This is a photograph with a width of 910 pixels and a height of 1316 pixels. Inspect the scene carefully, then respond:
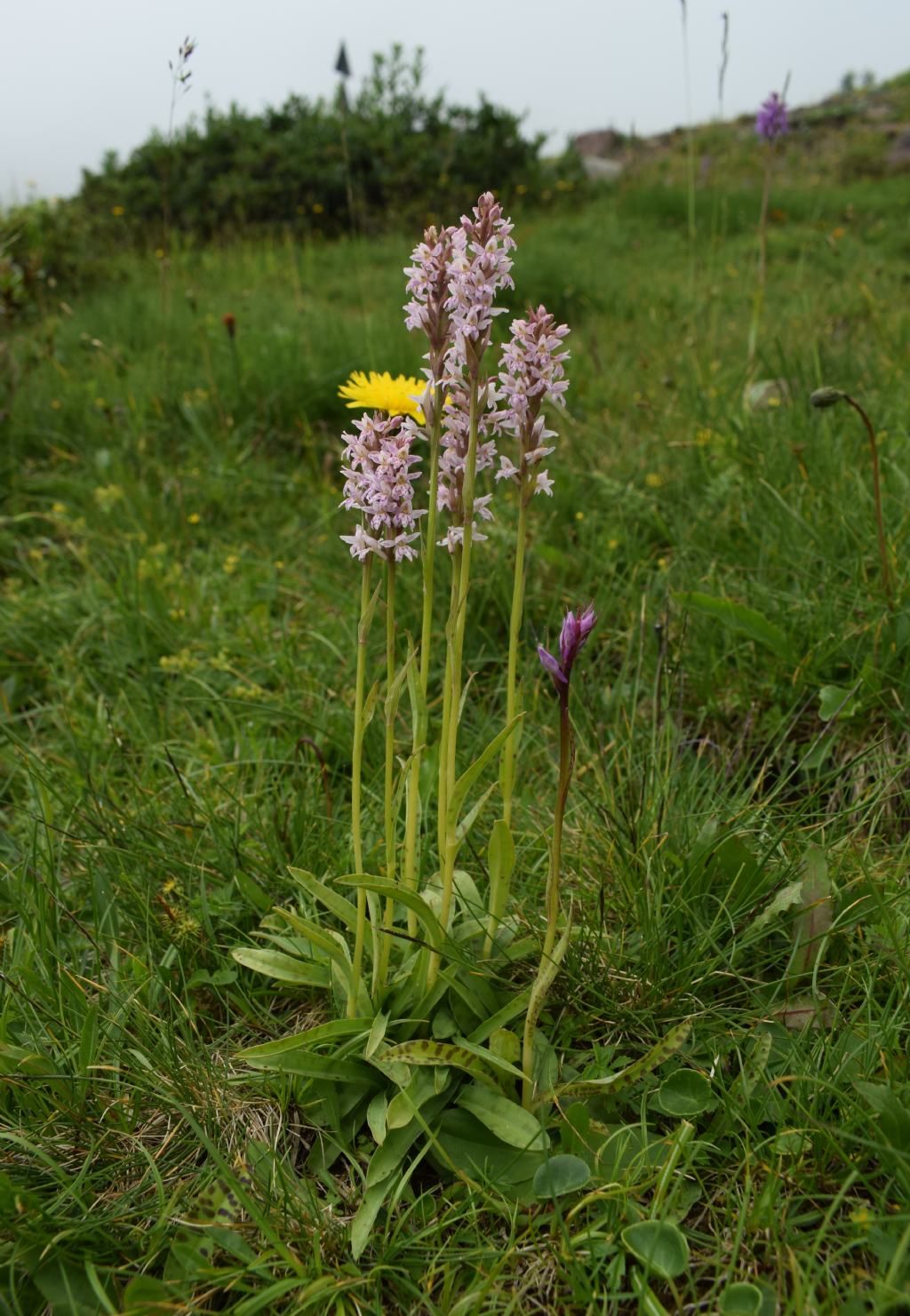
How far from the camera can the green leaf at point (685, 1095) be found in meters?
1.37

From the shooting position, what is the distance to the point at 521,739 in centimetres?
226

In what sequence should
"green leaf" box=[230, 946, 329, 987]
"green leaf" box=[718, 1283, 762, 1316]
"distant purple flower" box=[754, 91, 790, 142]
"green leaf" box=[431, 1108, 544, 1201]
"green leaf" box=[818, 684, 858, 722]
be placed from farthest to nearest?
"distant purple flower" box=[754, 91, 790, 142], "green leaf" box=[818, 684, 858, 722], "green leaf" box=[230, 946, 329, 987], "green leaf" box=[431, 1108, 544, 1201], "green leaf" box=[718, 1283, 762, 1316]

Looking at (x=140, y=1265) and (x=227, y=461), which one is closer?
(x=140, y=1265)

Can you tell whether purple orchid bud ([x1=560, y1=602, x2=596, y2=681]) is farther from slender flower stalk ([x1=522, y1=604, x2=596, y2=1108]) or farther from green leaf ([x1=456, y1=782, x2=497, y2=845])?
green leaf ([x1=456, y1=782, x2=497, y2=845])

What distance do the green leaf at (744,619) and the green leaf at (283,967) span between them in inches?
45.6

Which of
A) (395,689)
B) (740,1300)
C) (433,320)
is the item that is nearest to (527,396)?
(433,320)

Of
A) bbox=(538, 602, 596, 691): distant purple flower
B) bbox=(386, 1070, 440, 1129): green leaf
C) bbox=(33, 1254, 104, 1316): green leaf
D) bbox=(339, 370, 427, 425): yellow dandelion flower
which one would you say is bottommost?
bbox=(33, 1254, 104, 1316): green leaf

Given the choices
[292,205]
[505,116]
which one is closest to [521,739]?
[292,205]

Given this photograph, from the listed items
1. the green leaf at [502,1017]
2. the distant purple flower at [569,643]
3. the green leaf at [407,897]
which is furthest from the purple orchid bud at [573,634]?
the green leaf at [502,1017]

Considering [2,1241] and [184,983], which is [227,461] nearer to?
[184,983]

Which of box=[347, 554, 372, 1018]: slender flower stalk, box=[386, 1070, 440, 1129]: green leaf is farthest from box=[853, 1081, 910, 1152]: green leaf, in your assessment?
box=[347, 554, 372, 1018]: slender flower stalk

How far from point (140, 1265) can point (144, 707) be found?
5.14 feet

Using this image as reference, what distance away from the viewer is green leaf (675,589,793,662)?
7.14 feet

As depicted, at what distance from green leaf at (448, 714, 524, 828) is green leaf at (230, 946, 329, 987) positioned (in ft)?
1.29
